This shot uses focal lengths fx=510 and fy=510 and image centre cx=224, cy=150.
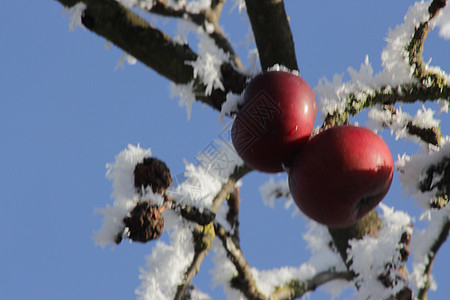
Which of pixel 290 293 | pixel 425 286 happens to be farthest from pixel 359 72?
pixel 290 293

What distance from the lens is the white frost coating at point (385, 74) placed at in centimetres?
174

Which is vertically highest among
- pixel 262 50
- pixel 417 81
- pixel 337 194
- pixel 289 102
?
pixel 262 50

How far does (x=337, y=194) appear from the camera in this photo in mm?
1500

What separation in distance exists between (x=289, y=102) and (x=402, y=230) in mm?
1098

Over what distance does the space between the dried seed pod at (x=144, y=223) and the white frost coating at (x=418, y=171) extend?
945 mm

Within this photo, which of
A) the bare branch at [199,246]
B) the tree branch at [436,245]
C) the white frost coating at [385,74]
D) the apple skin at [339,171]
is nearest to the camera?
the apple skin at [339,171]

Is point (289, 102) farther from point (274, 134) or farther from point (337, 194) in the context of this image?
point (337, 194)

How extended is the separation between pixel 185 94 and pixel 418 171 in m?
0.92

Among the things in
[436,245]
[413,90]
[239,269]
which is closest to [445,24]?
[413,90]

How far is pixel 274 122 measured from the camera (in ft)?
4.96

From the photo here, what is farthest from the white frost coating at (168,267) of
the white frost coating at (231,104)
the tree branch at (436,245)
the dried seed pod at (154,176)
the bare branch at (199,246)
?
the tree branch at (436,245)

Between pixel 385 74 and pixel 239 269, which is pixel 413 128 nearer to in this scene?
pixel 385 74

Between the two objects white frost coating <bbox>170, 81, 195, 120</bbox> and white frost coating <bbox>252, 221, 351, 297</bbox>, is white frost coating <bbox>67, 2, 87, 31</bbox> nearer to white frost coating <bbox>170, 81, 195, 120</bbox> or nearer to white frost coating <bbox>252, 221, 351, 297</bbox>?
white frost coating <bbox>170, 81, 195, 120</bbox>

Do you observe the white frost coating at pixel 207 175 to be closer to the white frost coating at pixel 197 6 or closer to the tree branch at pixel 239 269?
the tree branch at pixel 239 269
